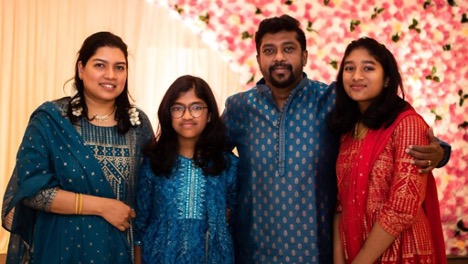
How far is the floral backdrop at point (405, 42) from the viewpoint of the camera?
4.25 metres

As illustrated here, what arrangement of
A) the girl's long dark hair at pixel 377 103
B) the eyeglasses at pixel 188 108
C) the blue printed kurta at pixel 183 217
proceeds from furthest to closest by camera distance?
the eyeglasses at pixel 188 108 < the blue printed kurta at pixel 183 217 < the girl's long dark hair at pixel 377 103

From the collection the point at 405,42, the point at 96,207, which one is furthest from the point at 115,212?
the point at 405,42

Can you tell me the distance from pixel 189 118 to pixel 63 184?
0.58 meters

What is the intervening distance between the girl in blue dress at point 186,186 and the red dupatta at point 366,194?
1.76 feet

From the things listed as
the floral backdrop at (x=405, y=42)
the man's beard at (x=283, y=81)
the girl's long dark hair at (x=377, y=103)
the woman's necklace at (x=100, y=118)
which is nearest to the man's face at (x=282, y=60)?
the man's beard at (x=283, y=81)

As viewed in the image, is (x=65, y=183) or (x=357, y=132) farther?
(x=357, y=132)

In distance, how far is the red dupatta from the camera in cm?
191

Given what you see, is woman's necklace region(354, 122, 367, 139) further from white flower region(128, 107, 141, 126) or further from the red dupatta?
white flower region(128, 107, 141, 126)

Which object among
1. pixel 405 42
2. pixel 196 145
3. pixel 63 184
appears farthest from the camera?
pixel 405 42

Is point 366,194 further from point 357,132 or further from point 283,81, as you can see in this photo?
point 283,81

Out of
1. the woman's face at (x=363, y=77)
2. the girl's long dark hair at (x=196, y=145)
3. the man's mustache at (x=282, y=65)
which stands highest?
the man's mustache at (x=282, y=65)

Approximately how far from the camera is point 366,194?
1.92 meters

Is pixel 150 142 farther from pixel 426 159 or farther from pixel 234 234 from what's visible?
pixel 426 159

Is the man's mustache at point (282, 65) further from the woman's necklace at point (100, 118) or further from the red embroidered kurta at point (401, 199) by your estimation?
the woman's necklace at point (100, 118)
